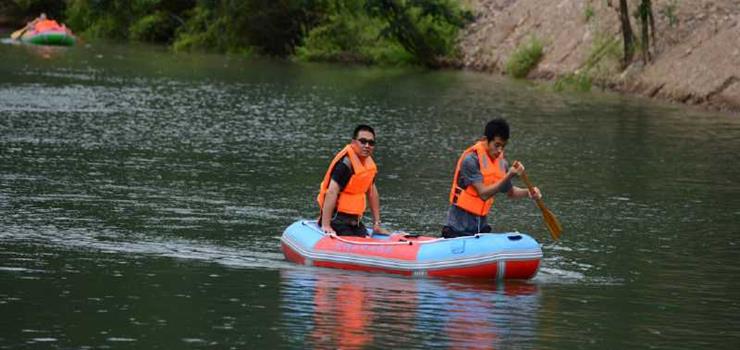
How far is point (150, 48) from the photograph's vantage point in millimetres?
60188

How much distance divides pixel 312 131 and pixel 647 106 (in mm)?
10195

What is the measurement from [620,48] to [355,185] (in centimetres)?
2707

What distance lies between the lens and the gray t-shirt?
1553 centimetres

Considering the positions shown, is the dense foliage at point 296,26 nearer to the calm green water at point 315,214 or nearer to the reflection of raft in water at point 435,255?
the calm green water at point 315,214

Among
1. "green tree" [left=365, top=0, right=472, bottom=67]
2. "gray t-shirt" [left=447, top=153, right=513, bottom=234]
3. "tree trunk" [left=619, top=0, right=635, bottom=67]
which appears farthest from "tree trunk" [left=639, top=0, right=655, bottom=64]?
"gray t-shirt" [left=447, top=153, right=513, bottom=234]

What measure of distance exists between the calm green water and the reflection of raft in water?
20 centimetres

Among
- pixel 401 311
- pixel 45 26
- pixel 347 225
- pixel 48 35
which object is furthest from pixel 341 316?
pixel 45 26

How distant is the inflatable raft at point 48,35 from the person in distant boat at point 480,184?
44.1 m

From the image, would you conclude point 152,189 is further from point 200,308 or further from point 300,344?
point 300,344

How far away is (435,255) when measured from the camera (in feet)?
Result: 50.4

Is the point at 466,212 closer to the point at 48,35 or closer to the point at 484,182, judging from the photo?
the point at 484,182

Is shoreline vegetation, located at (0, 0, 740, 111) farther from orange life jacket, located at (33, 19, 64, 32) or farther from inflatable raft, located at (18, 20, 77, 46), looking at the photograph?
orange life jacket, located at (33, 19, 64, 32)

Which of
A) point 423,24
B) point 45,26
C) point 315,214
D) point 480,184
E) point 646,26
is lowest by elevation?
point 315,214

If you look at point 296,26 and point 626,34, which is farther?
point 296,26
